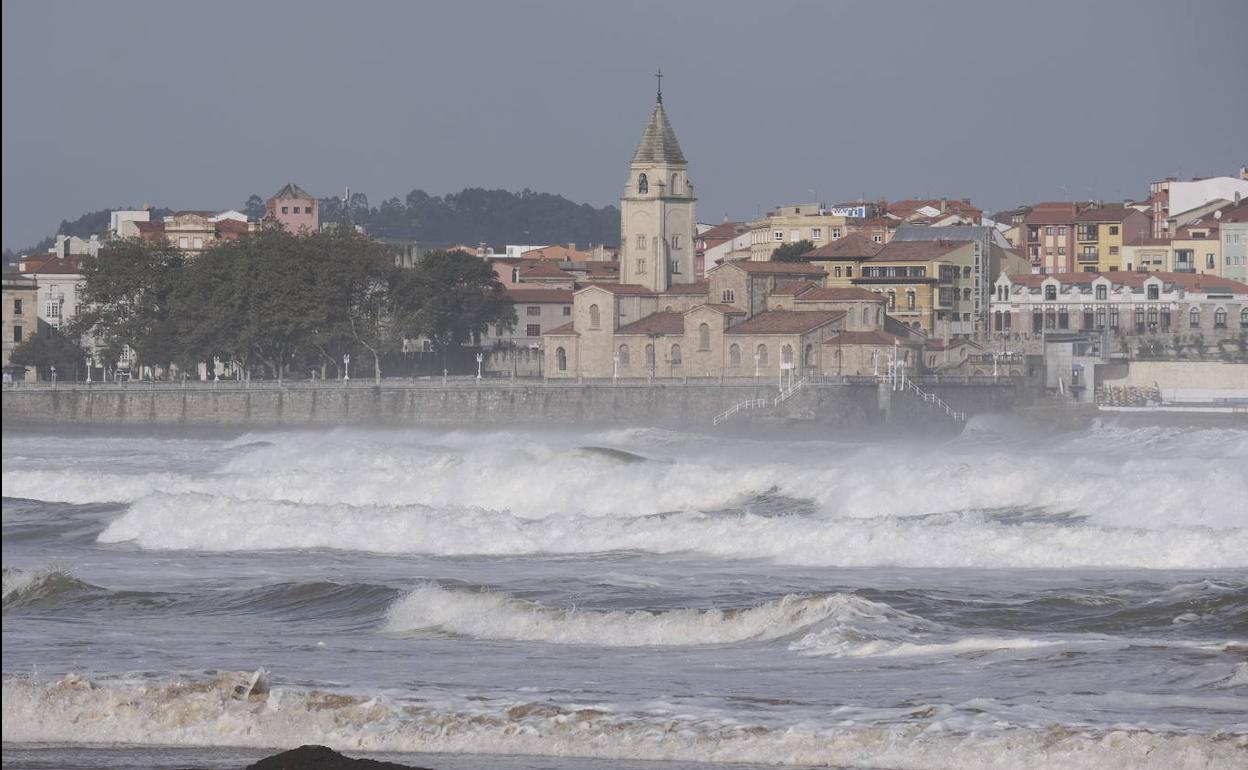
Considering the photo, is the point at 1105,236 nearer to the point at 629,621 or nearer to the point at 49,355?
the point at 49,355

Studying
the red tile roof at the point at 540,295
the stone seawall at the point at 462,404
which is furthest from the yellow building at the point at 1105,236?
the stone seawall at the point at 462,404

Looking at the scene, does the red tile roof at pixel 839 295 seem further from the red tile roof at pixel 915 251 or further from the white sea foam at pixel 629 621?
the white sea foam at pixel 629 621

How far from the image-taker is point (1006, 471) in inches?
1533

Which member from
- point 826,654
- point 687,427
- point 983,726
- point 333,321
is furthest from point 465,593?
point 333,321

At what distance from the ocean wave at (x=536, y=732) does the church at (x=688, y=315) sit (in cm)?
6165

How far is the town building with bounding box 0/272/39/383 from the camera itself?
307 ft

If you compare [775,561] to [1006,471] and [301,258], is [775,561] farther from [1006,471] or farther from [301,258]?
[301,258]

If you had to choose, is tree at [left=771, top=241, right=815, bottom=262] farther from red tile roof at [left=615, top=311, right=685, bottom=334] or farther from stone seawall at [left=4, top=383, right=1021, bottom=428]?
stone seawall at [left=4, top=383, right=1021, bottom=428]

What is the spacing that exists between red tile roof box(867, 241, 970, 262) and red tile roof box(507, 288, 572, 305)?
1774 cm

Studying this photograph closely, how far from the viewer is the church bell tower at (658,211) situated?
3575 inches

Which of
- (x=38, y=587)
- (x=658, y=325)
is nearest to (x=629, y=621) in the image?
(x=38, y=587)

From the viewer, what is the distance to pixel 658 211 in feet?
299

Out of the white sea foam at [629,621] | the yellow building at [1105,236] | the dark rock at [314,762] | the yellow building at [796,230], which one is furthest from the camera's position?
the yellow building at [796,230]

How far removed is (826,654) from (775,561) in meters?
9.35
